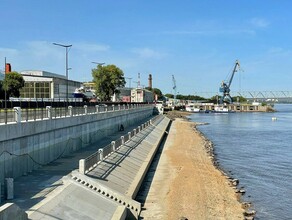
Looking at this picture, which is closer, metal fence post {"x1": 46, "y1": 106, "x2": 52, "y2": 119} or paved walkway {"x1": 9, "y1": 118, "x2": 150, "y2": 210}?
paved walkway {"x1": 9, "y1": 118, "x2": 150, "y2": 210}

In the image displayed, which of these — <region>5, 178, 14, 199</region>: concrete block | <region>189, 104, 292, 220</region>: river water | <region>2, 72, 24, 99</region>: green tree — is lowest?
<region>189, 104, 292, 220</region>: river water

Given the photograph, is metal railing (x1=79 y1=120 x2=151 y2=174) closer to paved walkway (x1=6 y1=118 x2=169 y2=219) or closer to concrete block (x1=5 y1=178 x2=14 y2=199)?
paved walkway (x1=6 y1=118 x2=169 y2=219)

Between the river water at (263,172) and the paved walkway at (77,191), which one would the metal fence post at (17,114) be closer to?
the paved walkway at (77,191)

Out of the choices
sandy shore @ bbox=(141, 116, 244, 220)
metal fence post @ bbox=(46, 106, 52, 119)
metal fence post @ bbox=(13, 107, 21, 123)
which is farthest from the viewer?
metal fence post @ bbox=(46, 106, 52, 119)

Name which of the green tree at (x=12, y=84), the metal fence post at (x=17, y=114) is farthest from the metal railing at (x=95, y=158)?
the green tree at (x=12, y=84)

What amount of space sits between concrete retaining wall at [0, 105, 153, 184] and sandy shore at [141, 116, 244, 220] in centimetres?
664

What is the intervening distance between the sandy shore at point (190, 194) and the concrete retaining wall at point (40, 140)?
6640 millimetres

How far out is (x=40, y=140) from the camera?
24078 millimetres

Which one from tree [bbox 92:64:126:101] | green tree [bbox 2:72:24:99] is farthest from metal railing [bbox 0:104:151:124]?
tree [bbox 92:64:126:101]

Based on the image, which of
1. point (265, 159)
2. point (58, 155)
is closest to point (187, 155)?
point (265, 159)

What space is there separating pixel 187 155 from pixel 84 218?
32675 mm

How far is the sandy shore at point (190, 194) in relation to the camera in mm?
22484

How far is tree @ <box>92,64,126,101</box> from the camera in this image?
112 meters

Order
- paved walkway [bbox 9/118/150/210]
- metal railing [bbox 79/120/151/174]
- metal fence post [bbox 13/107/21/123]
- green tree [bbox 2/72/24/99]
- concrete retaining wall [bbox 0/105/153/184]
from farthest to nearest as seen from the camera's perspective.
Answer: green tree [bbox 2/72/24/99]
metal fence post [bbox 13/107/21/123]
metal railing [bbox 79/120/151/174]
concrete retaining wall [bbox 0/105/153/184]
paved walkway [bbox 9/118/150/210]
